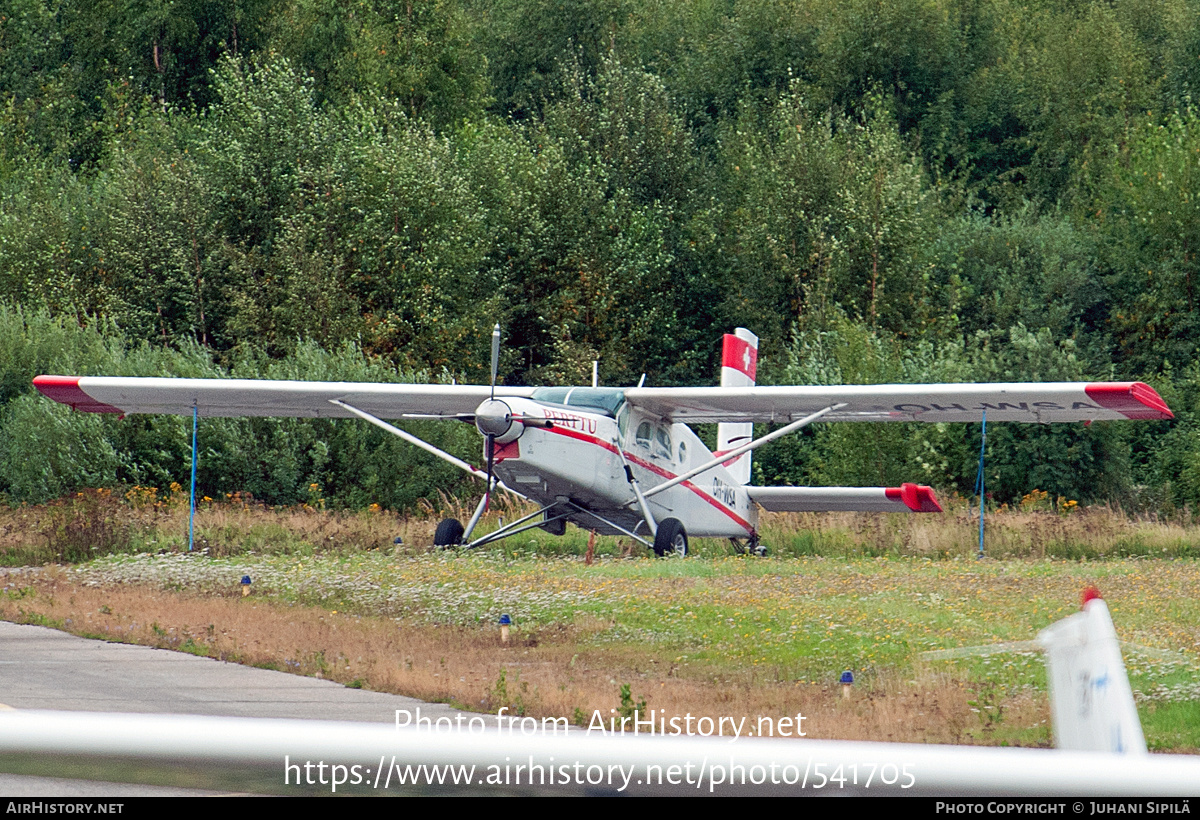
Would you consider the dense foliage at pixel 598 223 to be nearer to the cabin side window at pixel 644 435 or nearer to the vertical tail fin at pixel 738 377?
the vertical tail fin at pixel 738 377

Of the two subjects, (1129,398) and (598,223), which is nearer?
(1129,398)

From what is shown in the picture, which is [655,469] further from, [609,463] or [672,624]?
[672,624]

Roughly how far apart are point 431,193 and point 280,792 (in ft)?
94.4

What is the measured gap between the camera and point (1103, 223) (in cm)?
3475

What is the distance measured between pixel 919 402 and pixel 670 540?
3474 millimetres

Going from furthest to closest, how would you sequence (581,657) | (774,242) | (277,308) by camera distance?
(774,242)
(277,308)
(581,657)

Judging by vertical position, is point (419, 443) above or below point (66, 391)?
below

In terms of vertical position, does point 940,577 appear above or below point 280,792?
below

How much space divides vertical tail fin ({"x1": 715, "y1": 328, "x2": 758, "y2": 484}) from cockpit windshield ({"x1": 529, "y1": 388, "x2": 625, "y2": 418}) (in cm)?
219

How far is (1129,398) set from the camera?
15.1 meters

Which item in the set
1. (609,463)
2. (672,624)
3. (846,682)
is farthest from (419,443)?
(846,682)

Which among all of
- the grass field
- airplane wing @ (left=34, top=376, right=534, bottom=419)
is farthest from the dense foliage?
the grass field
